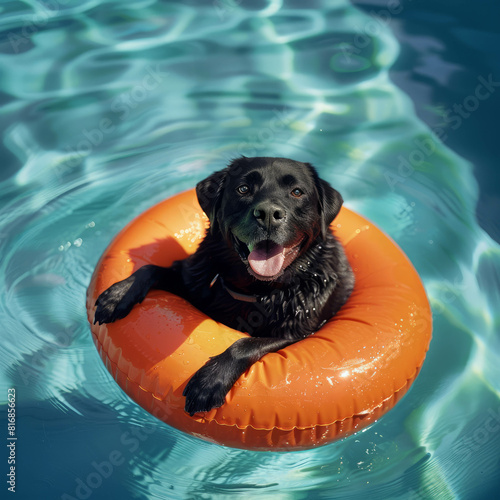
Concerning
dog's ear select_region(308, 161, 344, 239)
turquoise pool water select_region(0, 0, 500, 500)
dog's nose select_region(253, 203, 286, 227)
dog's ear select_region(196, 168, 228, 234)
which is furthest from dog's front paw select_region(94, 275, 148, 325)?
dog's ear select_region(308, 161, 344, 239)

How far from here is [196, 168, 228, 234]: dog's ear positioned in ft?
11.3

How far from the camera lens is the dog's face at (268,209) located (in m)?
3.10

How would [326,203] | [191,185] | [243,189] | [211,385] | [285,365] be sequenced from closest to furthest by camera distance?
[211,385]
[285,365]
[243,189]
[326,203]
[191,185]

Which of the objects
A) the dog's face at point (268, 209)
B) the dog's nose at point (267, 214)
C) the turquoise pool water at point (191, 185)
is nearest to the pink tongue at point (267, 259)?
the dog's face at point (268, 209)

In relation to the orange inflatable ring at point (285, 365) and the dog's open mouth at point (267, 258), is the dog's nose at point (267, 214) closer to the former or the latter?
the dog's open mouth at point (267, 258)

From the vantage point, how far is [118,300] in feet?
11.1

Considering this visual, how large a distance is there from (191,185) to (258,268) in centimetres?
236

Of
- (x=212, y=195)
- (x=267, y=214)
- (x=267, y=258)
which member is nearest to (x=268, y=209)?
(x=267, y=214)

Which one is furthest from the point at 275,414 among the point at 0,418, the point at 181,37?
the point at 181,37

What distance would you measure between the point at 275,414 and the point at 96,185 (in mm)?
3036

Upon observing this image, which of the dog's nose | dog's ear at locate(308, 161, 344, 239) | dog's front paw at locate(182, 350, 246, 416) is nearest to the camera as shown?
dog's front paw at locate(182, 350, 246, 416)

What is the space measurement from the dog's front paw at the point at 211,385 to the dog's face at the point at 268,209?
1.58ft

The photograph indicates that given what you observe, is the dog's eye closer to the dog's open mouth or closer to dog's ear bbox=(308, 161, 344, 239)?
the dog's open mouth

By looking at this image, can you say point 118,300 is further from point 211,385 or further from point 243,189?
point 243,189
